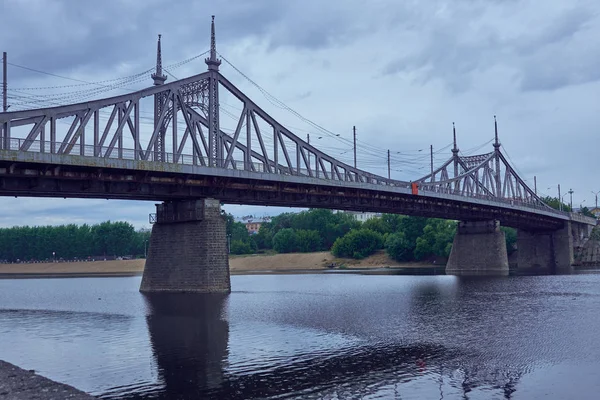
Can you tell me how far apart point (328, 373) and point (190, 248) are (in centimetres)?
3246

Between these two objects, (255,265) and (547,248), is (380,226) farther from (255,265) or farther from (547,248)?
(547,248)

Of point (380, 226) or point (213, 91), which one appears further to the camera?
point (380, 226)

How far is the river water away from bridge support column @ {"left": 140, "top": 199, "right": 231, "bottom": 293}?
6.92 metres

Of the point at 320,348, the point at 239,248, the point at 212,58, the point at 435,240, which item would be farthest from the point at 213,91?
the point at 239,248

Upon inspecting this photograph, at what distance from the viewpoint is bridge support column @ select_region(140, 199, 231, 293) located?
4969 centimetres

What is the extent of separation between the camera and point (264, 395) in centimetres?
1686

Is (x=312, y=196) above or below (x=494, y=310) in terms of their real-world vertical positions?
above

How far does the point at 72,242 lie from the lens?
592 ft

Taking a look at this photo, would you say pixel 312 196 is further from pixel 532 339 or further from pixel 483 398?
A: pixel 483 398

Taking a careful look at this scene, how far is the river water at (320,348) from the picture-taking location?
17.8 meters

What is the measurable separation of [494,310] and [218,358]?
1992cm

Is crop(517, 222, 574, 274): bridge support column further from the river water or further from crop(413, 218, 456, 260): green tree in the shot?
the river water

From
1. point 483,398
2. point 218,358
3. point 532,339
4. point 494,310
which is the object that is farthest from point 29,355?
point 494,310

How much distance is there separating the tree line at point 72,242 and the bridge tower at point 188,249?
5137 inches
